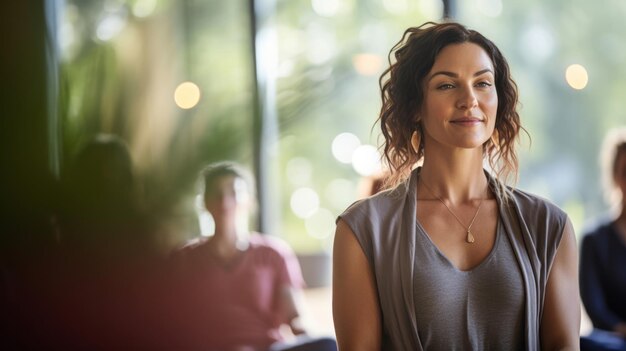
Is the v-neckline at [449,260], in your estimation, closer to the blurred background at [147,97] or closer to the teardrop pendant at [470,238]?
the teardrop pendant at [470,238]

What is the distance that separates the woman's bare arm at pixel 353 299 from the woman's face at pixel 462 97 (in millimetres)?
247

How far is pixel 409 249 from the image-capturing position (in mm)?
1429

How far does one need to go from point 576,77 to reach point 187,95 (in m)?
3.56

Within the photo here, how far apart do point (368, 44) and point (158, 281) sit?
3203 millimetres

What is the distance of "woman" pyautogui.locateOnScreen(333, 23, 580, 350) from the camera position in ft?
4.64

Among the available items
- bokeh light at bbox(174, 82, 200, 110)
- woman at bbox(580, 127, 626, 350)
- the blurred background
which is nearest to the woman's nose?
the blurred background

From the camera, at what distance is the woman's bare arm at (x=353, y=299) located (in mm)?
1413

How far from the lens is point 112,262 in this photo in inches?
25.2

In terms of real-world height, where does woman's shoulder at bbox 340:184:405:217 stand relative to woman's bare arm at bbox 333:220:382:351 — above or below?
above

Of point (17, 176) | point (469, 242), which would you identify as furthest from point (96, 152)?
point (469, 242)

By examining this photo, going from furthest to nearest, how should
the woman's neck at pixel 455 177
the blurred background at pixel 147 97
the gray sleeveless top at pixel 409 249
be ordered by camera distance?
1. the woman's neck at pixel 455 177
2. the gray sleeveless top at pixel 409 249
3. the blurred background at pixel 147 97

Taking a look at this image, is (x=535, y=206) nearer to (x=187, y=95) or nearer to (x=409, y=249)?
(x=409, y=249)

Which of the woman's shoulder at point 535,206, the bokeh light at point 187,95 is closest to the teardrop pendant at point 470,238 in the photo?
the woman's shoulder at point 535,206

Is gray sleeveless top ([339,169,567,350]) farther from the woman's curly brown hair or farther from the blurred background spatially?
the blurred background
